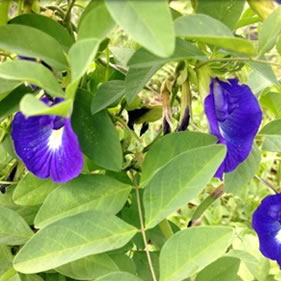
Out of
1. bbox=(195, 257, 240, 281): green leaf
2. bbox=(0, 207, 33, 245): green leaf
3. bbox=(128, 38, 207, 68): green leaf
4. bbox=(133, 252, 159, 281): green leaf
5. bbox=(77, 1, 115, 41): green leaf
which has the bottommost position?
bbox=(133, 252, 159, 281): green leaf

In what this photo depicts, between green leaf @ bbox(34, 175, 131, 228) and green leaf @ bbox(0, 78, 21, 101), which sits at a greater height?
green leaf @ bbox(0, 78, 21, 101)

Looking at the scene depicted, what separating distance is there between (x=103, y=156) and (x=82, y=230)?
0.35 feet

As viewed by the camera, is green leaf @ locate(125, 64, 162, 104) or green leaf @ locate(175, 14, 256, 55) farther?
green leaf @ locate(125, 64, 162, 104)

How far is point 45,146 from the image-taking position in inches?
27.4

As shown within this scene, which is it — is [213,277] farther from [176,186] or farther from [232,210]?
[232,210]

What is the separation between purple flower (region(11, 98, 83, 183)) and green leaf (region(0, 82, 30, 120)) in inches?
0.4

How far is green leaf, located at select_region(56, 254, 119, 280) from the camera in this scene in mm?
740

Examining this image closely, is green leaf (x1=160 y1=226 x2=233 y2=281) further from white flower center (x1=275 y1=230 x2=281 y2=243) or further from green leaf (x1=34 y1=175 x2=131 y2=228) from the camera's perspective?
white flower center (x1=275 y1=230 x2=281 y2=243)

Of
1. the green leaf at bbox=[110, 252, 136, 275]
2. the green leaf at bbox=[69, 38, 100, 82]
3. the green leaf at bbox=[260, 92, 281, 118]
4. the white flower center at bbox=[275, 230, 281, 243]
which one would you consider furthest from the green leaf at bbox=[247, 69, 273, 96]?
the green leaf at bbox=[69, 38, 100, 82]

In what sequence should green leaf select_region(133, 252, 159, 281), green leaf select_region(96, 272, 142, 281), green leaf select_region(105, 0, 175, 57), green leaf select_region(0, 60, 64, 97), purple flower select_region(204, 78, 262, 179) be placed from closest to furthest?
green leaf select_region(105, 0, 175, 57) < green leaf select_region(0, 60, 64, 97) < green leaf select_region(96, 272, 142, 281) < purple flower select_region(204, 78, 262, 179) < green leaf select_region(133, 252, 159, 281)

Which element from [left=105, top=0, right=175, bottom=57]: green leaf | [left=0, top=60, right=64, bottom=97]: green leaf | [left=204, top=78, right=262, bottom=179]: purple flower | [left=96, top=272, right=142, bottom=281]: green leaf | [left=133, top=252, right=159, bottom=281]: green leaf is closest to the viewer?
[left=105, top=0, right=175, bottom=57]: green leaf

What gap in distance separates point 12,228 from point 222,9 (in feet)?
1.35

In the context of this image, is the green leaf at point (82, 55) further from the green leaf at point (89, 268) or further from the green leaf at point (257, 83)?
the green leaf at point (257, 83)

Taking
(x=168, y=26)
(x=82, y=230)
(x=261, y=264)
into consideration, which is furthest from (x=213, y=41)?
(x=261, y=264)
